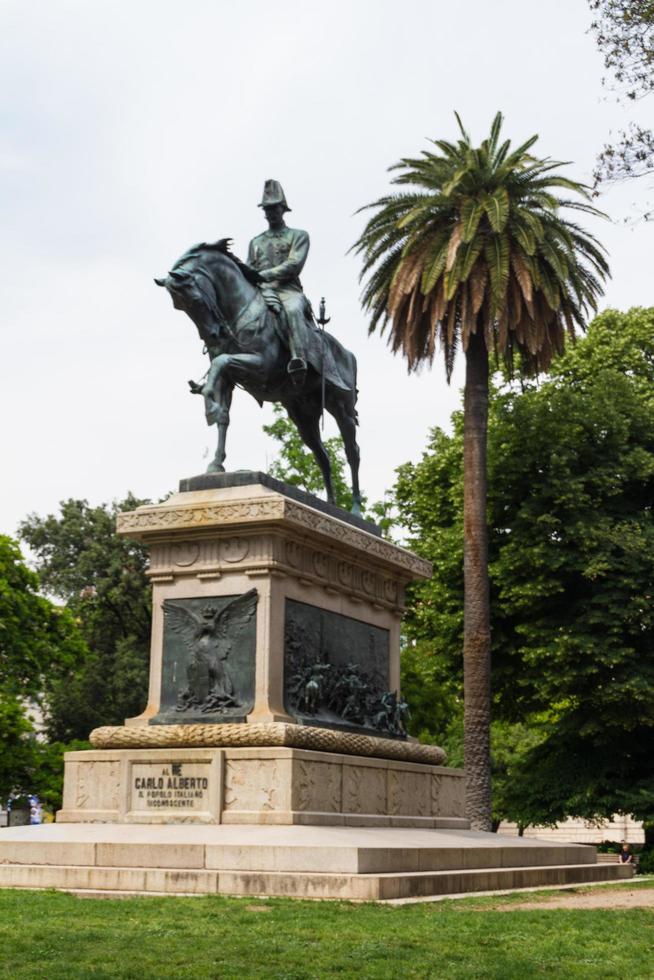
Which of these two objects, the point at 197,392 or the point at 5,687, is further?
the point at 5,687

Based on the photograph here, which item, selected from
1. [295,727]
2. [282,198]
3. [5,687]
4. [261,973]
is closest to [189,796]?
[295,727]

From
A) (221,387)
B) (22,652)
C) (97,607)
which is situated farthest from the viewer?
(97,607)

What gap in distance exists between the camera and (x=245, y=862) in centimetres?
1436

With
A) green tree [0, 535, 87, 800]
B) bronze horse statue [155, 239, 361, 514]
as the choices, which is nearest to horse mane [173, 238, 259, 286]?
bronze horse statue [155, 239, 361, 514]

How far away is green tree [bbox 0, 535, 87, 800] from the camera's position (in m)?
38.9

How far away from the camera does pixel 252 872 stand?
546 inches

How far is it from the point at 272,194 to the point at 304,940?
1278 centimetres

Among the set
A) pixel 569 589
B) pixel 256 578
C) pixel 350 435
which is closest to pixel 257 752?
pixel 256 578

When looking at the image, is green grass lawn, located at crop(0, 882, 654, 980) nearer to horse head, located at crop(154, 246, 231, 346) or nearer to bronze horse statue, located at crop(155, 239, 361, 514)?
bronze horse statue, located at crop(155, 239, 361, 514)

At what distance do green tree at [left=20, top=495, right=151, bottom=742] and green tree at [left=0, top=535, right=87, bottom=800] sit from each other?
41.1 ft

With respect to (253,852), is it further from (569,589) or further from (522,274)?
(522,274)

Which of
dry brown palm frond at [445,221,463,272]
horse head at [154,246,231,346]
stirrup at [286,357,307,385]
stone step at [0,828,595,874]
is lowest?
stone step at [0,828,595,874]

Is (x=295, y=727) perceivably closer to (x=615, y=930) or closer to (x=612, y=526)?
(x=615, y=930)

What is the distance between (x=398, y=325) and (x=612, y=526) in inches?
286
